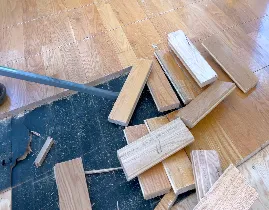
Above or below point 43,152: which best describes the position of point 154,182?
above

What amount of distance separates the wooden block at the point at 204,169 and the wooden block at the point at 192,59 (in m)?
0.37

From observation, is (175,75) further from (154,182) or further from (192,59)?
(154,182)

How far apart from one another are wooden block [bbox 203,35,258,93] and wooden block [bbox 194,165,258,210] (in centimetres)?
58

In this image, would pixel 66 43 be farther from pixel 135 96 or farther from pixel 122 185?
pixel 122 185

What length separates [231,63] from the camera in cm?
152

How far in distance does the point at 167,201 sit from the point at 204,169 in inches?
7.8

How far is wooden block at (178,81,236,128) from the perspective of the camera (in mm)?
1324

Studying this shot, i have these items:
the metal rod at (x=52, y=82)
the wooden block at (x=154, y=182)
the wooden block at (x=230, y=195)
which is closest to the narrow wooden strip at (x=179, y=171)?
the wooden block at (x=154, y=182)

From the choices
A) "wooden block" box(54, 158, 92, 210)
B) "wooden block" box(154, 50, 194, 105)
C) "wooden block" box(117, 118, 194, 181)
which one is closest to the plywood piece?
"wooden block" box(117, 118, 194, 181)

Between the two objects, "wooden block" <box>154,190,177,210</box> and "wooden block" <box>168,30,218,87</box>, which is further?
"wooden block" <box>168,30,218,87</box>

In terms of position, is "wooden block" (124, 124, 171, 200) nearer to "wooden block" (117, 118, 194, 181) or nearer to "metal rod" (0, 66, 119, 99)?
"wooden block" (117, 118, 194, 181)

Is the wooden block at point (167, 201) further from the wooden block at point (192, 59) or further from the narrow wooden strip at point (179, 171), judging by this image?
the wooden block at point (192, 59)

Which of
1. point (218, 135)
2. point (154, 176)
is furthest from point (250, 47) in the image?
point (154, 176)

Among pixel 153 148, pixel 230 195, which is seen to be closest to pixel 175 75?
pixel 153 148
